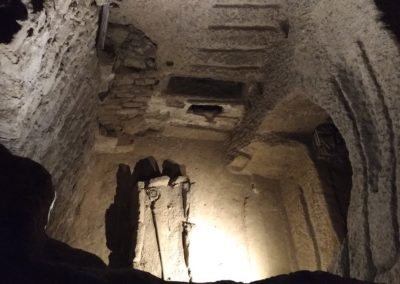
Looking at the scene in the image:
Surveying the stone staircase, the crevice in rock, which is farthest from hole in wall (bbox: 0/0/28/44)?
the crevice in rock

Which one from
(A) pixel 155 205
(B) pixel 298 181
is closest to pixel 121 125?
(A) pixel 155 205

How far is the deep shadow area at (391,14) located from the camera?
2.07m

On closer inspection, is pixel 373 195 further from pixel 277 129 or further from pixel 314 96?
pixel 277 129

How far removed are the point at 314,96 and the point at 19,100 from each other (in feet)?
6.25

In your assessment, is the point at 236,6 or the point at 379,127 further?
the point at 236,6

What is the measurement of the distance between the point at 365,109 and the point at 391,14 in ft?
1.71

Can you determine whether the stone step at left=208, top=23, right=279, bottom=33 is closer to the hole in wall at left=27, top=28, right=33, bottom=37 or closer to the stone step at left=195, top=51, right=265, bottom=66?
the stone step at left=195, top=51, right=265, bottom=66

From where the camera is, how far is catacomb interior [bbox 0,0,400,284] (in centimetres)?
204

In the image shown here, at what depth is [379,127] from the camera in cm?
217

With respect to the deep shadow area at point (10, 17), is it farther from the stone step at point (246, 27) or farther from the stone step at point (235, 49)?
the stone step at point (235, 49)

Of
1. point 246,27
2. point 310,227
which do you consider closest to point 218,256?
point 310,227

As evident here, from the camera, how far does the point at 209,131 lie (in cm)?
450

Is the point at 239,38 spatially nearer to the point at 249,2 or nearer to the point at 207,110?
the point at 249,2

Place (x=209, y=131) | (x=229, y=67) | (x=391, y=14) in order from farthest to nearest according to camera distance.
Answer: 1. (x=209, y=131)
2. (x=229, y=67)
3. (x=391, y=14)
